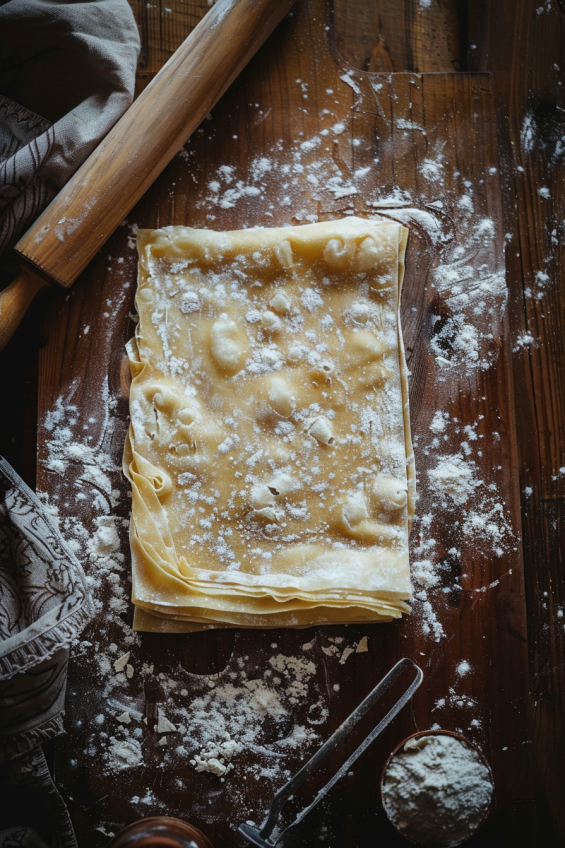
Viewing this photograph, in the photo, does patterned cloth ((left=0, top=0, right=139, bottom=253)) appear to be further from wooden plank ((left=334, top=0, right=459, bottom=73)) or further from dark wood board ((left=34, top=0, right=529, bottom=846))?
wooden plank ((left=334, top=0, right=459, bottom=73))

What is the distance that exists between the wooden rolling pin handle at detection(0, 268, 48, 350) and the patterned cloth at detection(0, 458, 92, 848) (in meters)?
0.25

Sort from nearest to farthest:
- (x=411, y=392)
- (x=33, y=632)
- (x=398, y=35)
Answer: (x=33, y=632) → (x=411, y=392) → (x=398, y=35)

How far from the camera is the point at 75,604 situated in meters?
1.09

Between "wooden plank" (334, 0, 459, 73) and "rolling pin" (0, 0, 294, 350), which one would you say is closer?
"rolling pin" (0, 0, 294, 350)

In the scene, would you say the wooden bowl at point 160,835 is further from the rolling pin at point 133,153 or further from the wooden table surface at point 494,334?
the rolling pin at point 133,153

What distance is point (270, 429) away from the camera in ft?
3.96

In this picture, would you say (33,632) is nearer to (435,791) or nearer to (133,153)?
(435,791)

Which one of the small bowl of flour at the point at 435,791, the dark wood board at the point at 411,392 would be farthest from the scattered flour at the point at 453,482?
the small bowl of flour at the point at 435,791

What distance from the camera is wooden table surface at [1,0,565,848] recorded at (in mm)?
1206

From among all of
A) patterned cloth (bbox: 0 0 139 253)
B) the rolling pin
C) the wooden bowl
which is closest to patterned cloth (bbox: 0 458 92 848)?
the wooden bowl

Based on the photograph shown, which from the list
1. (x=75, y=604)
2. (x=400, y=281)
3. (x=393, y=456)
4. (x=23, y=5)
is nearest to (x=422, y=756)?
(x=393, y=456)

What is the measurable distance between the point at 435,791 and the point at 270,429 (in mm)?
703

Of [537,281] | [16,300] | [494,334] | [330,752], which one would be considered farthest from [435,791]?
[16,300]

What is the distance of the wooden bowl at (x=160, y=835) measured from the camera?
1061mm
